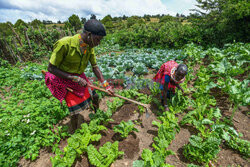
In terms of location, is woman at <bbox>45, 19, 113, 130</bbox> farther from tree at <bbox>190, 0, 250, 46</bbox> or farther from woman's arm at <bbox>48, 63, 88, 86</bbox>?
tree at <bbox>190, 0, 250, 46</bbox>

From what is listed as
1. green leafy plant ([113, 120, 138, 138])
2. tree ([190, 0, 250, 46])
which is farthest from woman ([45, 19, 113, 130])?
tree ([190, 0, 250, 46])

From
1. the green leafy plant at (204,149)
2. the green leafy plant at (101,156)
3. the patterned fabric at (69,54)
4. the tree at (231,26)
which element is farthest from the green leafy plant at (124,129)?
the tree at (231,26)

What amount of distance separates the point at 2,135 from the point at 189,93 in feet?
14.2

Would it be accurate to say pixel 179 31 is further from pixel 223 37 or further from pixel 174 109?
pixel 174 109

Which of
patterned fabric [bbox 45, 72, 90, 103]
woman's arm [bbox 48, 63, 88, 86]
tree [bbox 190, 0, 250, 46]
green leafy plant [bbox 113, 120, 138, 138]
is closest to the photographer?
woman's arm [bbox 48, 63, 88, 86]

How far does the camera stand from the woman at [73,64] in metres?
1.76

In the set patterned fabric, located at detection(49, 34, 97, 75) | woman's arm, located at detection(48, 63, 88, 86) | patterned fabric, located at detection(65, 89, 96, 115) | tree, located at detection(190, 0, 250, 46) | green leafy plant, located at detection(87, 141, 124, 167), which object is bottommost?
green leafy plant, located at detection(87, 141, 124, 167)

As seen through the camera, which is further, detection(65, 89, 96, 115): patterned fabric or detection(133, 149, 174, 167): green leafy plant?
detection(65, 89, 96, 115): patterned fabric

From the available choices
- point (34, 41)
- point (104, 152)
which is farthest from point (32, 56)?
point (104, 152)

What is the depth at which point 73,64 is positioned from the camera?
80.0 inches

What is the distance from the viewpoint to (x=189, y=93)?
3777 millimetres

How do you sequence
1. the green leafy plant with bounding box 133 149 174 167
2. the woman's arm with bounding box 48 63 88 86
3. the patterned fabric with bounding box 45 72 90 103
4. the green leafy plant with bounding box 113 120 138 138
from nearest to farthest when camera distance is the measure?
the green leafy plant with bounding box 133 149 174 167, the woman's arm with bounding box 48 63 88 86, the patterned fabric with bounding box 45 72 90 103, the green leafy plant with bounding box 113 120 138 138

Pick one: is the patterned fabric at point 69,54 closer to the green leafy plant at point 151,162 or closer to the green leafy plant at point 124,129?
the green leafy plant at point 124,129

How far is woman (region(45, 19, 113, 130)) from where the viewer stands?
1.76 m
